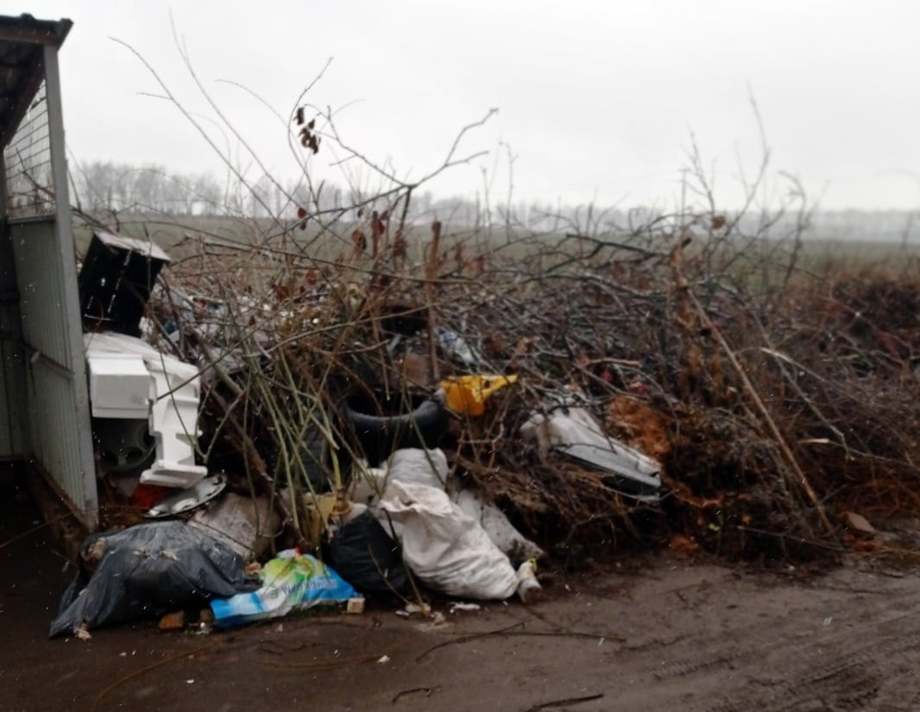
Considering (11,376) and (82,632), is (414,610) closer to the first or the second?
(82,632)

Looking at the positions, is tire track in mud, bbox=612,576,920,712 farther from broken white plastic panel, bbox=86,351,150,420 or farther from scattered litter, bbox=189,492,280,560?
broken white plastic panel, bbox=86,351,150,420

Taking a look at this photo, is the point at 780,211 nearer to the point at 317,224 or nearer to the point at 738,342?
the point at 738,342

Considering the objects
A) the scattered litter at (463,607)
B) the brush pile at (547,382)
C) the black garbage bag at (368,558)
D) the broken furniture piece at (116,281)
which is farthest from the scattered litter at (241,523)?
the broken furniture piece at (116,281)

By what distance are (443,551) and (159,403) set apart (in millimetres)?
1816

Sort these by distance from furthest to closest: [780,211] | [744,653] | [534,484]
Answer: [780,211]
[534,484]
[744,653]

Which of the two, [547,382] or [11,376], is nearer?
[11,376]

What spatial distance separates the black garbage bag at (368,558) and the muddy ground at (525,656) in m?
0.18

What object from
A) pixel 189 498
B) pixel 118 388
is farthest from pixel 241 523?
pixel 118 388

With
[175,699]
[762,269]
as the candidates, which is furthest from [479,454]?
[762,269]

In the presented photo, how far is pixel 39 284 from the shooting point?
4.75 m

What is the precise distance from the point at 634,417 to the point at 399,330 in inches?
72.7

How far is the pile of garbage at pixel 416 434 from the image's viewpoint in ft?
13.5

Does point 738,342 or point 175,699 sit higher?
point 738,342

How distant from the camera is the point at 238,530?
4312 mm
